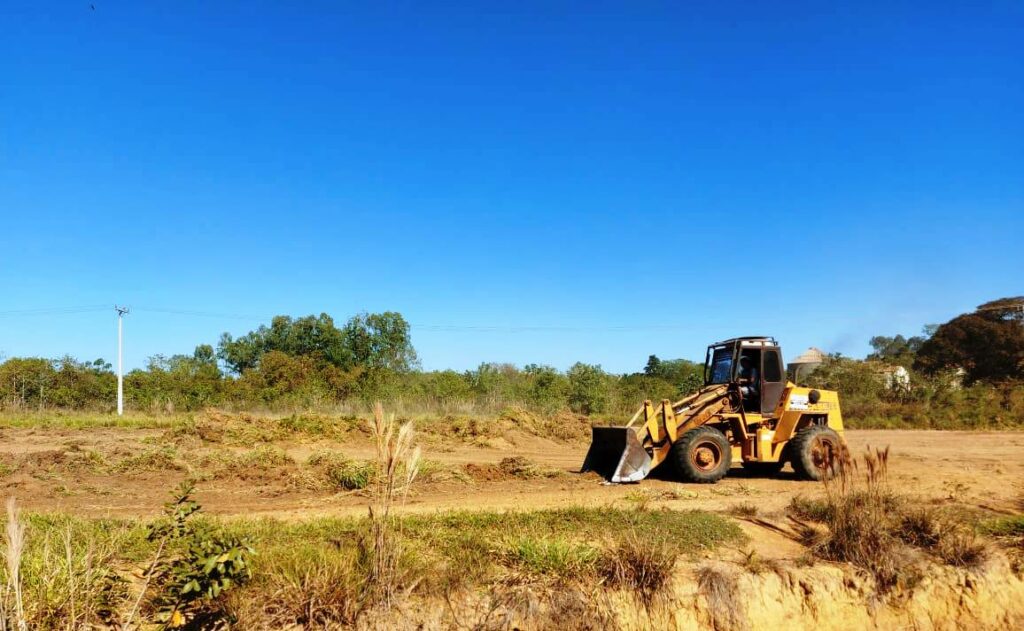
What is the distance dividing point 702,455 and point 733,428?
1.16m

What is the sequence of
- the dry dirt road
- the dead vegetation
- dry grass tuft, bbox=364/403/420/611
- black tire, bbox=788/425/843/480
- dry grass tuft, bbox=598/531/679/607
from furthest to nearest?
black tire, bbox=788/425/843/480
the dry dirt road
the dead vegetation
dry grass tuft, bbox=598/531/679/607
dry grass tuft, bbox=364/403/420/611

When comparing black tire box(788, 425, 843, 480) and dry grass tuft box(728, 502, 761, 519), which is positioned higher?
black tire box(788, 425, 843, 480)

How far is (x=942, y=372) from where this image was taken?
3616 centimetres

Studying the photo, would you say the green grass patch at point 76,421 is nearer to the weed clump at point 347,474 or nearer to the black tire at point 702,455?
the weed clump at point 347,474

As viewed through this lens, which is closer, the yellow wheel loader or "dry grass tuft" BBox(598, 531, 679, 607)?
"dry grass tuft" BBox(598, 531, 679, 607)

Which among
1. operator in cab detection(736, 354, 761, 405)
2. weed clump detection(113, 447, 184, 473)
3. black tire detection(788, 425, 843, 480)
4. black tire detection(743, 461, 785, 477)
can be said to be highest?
operator in cab detection(736, 354, 761, 405)

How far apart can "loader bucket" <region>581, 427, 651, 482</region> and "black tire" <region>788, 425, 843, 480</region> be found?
3035mm

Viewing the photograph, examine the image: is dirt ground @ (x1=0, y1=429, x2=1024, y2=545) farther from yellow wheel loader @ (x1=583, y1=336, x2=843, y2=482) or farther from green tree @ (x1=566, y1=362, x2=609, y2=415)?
green tree @ (x1=566, y1=362, x2=609, y2=415)

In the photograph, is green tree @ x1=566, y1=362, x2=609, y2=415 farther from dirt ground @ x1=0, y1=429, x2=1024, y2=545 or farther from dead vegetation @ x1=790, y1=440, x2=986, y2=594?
dead vegetation @ x1=790, y1=440, x2=986, y2=594

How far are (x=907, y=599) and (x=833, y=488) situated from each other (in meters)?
1.46

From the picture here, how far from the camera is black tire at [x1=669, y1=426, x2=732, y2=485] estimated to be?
11914mm

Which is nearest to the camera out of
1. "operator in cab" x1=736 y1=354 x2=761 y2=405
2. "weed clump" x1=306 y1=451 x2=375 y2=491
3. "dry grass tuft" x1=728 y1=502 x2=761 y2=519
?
"dry grass tuft" x1=728 y1=502 x2=761 y2=519

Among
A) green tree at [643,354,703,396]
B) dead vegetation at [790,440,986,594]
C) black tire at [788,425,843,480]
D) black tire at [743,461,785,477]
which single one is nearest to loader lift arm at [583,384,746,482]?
black tire at [788,425,843,480]

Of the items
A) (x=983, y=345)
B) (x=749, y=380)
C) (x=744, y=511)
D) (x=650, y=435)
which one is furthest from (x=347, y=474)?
(x=983, y=345)
